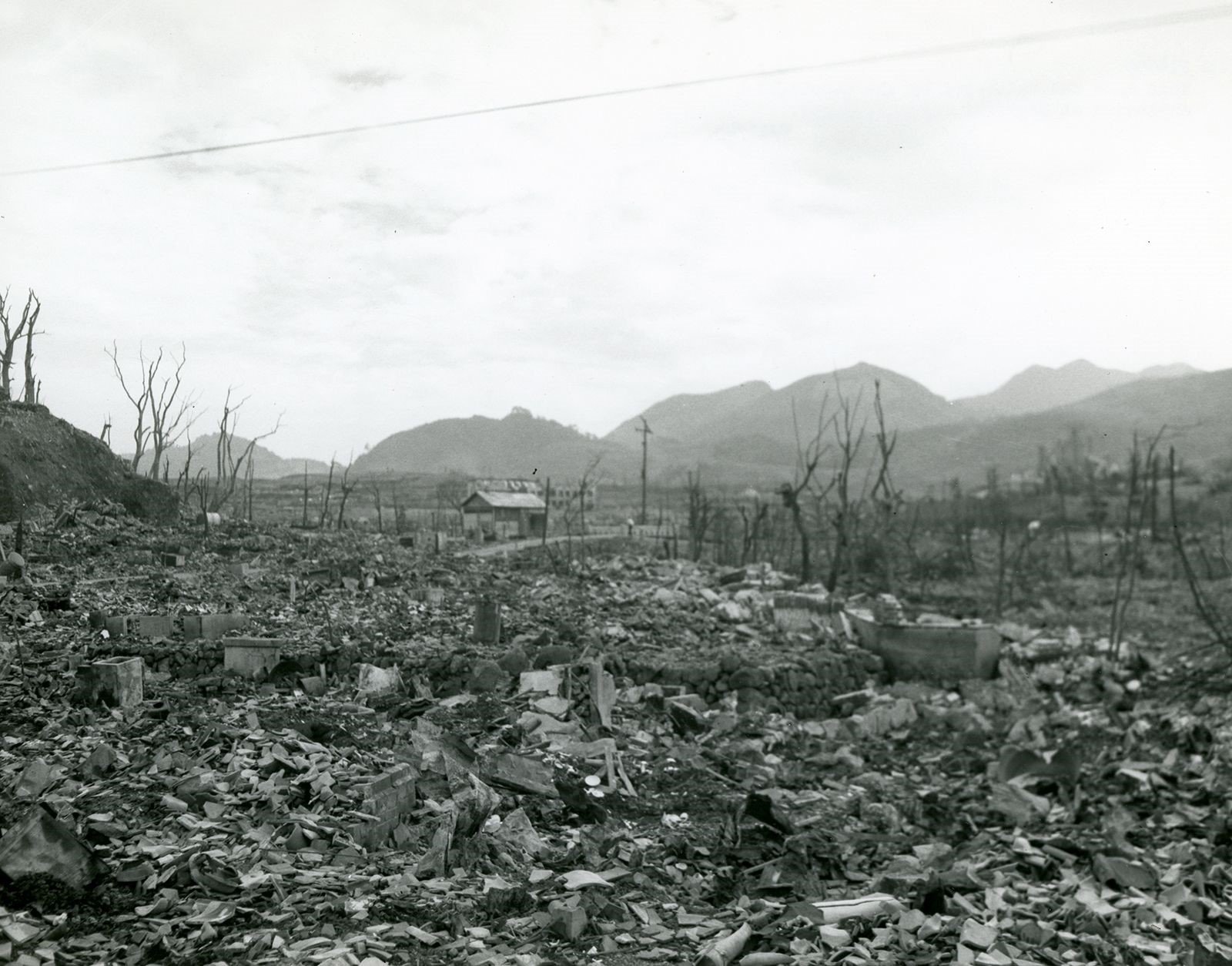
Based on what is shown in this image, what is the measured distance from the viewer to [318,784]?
16.4ft

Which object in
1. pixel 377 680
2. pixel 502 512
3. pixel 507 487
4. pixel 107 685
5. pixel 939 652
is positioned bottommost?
pixel 939 652

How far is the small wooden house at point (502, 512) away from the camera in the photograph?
80.7ft

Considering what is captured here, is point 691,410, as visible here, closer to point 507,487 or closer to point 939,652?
point 507,487

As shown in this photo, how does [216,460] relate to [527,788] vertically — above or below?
above

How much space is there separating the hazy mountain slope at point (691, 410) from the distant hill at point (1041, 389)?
34.4 meters

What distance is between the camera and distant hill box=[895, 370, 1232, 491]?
77500 millimetres

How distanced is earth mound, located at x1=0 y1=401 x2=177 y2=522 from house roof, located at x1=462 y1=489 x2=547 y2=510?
12.9 meters

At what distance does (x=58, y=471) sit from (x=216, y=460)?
8.94 metres

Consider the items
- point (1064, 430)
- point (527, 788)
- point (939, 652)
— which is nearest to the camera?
point (527, 788)

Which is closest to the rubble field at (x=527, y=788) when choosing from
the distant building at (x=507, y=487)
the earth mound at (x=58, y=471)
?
the earth mound at (x=58, y=471)

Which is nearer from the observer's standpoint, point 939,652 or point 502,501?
point 939,652

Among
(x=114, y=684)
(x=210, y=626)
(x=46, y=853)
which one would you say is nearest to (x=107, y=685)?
(x=114, y=684)

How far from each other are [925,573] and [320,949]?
1955cm

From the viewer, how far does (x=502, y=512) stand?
82.7 ft
